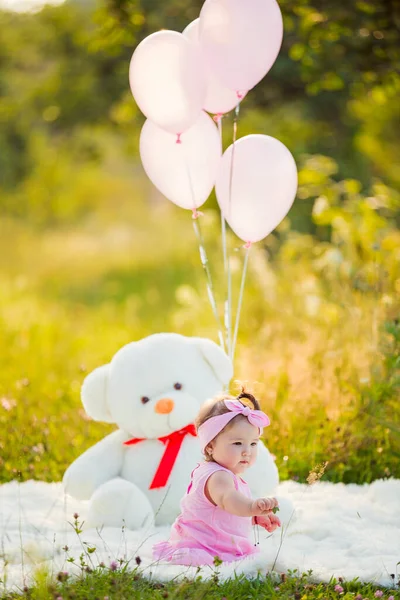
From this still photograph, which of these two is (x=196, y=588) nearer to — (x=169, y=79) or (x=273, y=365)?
(x=169, y=79)

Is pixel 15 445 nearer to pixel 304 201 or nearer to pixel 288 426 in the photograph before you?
pixel 288 426

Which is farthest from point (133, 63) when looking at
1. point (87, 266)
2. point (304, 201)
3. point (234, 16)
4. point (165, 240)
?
point (165, 240)

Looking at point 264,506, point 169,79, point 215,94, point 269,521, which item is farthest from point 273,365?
point 264,506

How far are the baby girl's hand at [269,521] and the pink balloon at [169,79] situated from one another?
5.11 feet

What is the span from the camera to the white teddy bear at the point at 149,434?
3.21 metres

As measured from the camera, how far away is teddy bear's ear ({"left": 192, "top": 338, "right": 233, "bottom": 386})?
3.40m

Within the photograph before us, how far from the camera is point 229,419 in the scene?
2738 millimetres

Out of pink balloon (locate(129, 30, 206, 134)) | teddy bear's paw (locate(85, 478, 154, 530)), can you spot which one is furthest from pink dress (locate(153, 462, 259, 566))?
pink balloon (locate(129, 30, 206, 134))

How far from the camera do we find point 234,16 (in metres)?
3.30

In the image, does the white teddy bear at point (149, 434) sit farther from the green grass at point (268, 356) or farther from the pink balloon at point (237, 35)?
the pink balloon at point (237, 35)

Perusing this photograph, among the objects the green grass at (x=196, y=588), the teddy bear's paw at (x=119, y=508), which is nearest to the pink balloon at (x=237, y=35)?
the teddy bear's paw at (x=119, y=508)

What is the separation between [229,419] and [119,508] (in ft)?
2.33

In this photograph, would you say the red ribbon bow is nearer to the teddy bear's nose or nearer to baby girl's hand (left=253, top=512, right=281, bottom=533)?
Result: the teddy bear's nose

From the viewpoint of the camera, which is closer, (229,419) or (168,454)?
(229,419)
